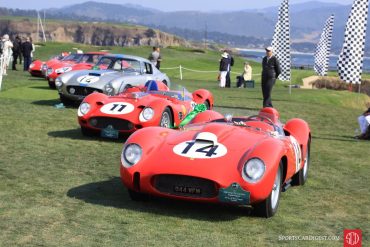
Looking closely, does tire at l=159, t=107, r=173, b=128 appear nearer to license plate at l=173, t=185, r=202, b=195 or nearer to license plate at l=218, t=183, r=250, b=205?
license plate at l=173, t=185, r=202, b=195

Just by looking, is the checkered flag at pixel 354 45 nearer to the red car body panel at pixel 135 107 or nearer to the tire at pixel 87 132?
the red car body panel at pixel 135 107

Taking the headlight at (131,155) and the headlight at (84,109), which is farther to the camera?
the headlight at (84,109)

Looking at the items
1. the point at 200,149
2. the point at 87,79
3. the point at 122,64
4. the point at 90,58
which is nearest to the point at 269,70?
the point at 122,64

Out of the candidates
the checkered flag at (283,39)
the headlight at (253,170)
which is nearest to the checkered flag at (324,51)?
the checkered flag at (283,39)

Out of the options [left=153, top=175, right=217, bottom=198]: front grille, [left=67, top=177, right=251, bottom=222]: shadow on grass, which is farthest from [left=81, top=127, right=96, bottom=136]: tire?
[left=153, top=175, right=217, bottom=198]: front grille

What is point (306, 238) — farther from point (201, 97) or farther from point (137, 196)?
point (201, 97)

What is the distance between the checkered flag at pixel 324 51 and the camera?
4725 cm

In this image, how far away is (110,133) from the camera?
11211 millimetres

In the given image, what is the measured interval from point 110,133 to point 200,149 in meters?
4.62

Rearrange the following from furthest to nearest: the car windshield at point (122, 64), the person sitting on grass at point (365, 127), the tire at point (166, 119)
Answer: the car windshield at point (122, 64) → the person sitting on grass at point (365, 127) → the tire at point (166, 119)

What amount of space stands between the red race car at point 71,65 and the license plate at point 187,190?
624 inches

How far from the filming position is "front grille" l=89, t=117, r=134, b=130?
441 inches

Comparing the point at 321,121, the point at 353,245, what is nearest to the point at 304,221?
the point at 353,245

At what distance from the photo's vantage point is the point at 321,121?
1773 centimetres
